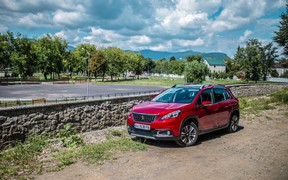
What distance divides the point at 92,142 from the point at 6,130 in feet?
8.30

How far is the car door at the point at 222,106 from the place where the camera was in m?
8.97

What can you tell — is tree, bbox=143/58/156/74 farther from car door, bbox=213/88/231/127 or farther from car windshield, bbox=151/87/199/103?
car windshield, bbox=151/87/199/103

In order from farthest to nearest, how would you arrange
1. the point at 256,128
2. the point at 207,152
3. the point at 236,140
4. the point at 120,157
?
the point at 256,128
the point at 236,140
the point at 207,152
the point at 120,157

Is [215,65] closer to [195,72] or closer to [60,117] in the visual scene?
[195,72]

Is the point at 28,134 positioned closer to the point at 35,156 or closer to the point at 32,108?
the point at 32,108

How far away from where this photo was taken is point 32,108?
8.11m

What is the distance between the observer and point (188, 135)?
7793 millimetres

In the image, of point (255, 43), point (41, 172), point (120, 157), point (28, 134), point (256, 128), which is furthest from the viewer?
point (255, 43)

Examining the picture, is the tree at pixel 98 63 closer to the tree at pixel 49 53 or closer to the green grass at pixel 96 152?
the tree at pixel 49 53

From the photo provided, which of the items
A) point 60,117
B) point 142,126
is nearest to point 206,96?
point 142,126

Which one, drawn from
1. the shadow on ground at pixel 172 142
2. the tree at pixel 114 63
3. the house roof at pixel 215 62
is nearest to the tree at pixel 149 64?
the house roof at pixel 215 62

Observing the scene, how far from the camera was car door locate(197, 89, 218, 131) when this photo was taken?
8125 millimetres

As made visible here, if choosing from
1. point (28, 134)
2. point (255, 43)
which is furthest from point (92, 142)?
point (255, 43)

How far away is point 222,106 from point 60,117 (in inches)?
223
